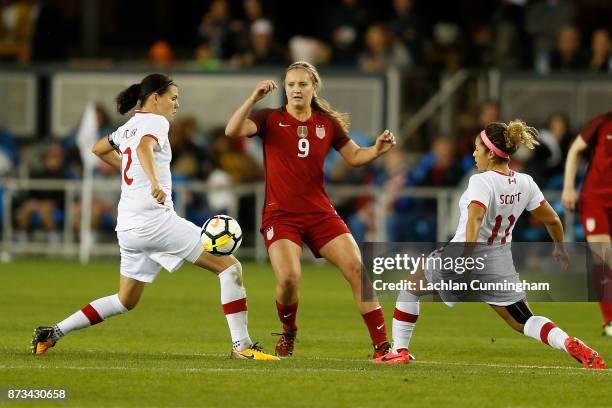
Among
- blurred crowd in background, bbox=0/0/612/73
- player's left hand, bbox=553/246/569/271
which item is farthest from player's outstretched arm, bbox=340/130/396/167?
blurred crowd in background, bbox=0/0/612/73

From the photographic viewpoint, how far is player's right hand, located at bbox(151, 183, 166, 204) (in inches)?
408

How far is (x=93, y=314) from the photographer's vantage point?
1112 cm

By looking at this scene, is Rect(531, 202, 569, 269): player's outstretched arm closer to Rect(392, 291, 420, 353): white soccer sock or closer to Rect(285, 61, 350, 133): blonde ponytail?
Rect(392, 291, 420, 353): white soccer sock

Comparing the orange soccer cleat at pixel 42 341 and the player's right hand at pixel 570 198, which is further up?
the player's right hand at pixel 570 198

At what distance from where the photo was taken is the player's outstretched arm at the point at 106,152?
1141 centimetres

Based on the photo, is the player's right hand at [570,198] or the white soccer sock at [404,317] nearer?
the white soccer sock at [404,317]

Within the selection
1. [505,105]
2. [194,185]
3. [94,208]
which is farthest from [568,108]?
[94,208]

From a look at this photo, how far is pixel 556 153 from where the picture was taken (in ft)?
71.8

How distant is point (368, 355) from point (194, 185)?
12076 mm

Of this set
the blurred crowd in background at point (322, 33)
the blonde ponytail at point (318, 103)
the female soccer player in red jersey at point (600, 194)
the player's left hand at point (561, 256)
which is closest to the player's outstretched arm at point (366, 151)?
the blonde ponytail at point (318, 103)

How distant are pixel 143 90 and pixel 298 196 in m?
1.45

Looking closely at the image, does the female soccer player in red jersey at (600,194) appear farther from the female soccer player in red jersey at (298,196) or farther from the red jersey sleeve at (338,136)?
the female soccer player in red jersey at (298,196)

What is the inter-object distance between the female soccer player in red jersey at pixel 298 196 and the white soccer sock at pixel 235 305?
413 mm

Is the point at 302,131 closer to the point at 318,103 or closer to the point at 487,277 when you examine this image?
the point at 318,103
